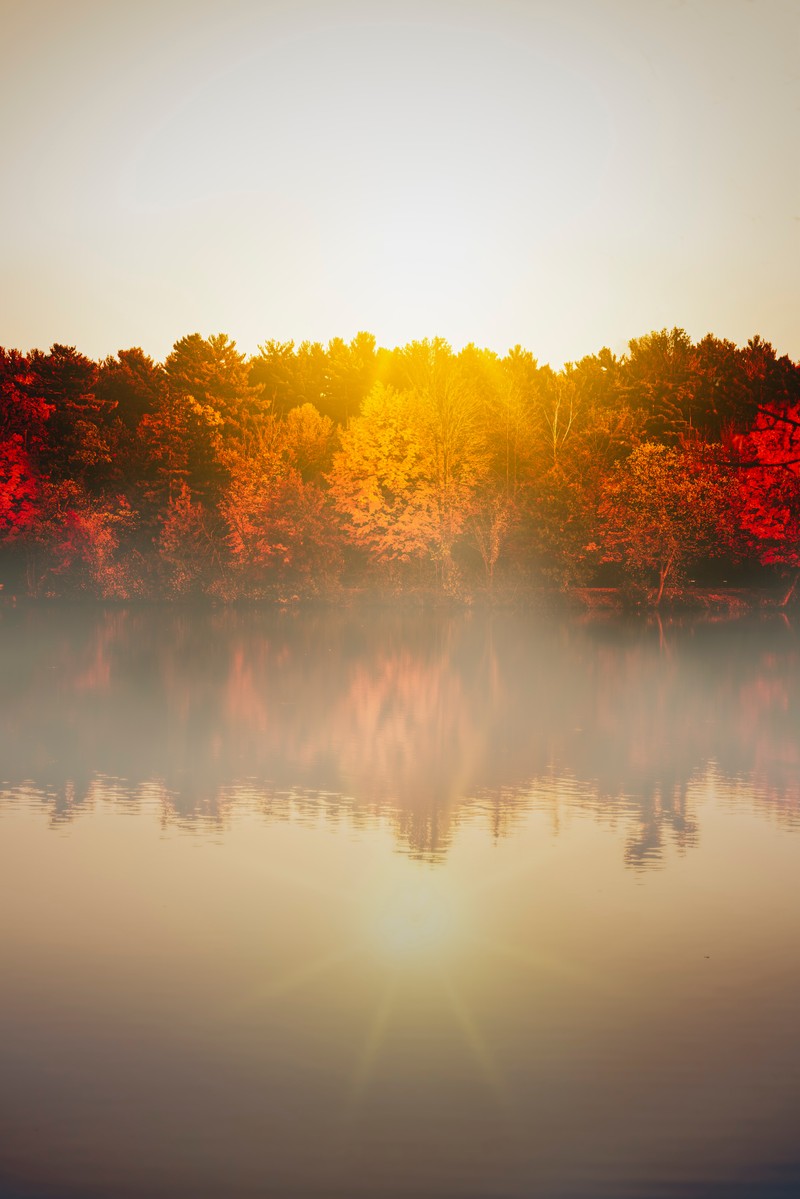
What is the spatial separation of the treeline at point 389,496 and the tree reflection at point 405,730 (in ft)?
98.1

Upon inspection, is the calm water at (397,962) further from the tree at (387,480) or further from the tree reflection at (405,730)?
the tree at (387,480)

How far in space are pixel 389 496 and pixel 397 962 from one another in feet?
235

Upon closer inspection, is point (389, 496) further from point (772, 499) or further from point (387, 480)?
point (772, 499)

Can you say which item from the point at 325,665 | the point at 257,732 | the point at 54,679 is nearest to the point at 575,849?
the point at 257,732

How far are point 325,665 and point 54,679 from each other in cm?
824

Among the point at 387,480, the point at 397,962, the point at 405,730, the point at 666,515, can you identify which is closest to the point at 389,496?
the point at 387,480

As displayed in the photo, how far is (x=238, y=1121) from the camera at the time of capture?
7.46m

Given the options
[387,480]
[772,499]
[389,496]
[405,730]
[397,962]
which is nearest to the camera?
[397,962]

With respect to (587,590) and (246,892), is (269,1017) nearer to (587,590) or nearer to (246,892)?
(246,892)

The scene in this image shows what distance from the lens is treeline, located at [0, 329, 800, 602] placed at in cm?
7838

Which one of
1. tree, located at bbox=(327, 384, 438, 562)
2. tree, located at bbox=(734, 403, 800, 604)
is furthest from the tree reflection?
tree, located at bbox=(327, 384, 438, 562)

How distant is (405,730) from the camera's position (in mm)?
24922

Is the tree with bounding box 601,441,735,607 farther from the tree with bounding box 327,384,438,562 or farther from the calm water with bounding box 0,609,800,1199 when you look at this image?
the calm water with bounding box 0,609,800,1199

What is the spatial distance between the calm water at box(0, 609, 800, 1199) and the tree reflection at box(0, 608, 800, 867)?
13 cm
